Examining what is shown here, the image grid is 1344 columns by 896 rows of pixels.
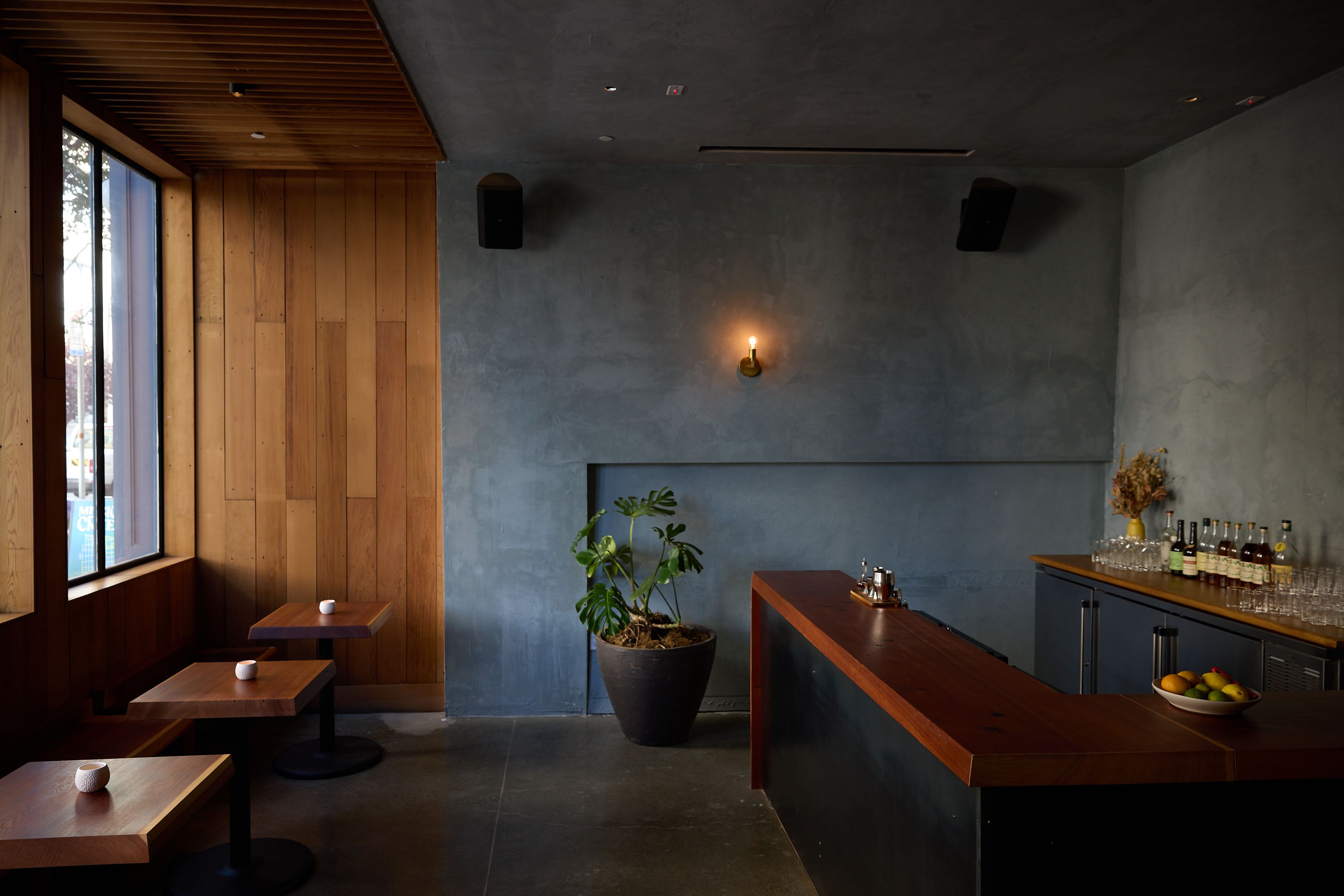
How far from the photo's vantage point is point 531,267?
16.0ft

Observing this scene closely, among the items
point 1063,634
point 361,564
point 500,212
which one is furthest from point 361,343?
point 1063,634

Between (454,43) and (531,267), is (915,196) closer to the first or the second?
(531,267)

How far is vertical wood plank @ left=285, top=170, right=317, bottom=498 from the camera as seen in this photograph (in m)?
4.98

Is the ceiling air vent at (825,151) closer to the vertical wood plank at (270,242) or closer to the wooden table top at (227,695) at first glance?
the vertical wood plank at (270,242)

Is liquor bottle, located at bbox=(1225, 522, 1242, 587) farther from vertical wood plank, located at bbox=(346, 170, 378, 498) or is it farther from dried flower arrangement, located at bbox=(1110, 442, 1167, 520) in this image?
vertical wood plank, located at bbox=(346, 170, 378, 498)

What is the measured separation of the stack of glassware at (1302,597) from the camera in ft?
10.1

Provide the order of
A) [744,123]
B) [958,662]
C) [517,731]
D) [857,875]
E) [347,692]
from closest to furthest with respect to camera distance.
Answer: [958,662], [857,875], [744,123], [517,731], [347,692]

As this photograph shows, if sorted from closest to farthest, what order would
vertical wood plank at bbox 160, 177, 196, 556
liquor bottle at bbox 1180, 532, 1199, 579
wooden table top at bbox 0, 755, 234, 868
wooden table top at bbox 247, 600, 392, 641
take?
wooden table top at bbox 0, 755, 234, 868 < liquor bottle at bbox 1180, 532, 1199, 579 < wooden table top at bbox 247, 600, 392, 641 < vertical wood plank at bbox 160, 177, 196, 556

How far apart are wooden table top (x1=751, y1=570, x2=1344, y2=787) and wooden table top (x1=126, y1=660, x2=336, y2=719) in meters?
2.03

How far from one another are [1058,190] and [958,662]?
149 inches

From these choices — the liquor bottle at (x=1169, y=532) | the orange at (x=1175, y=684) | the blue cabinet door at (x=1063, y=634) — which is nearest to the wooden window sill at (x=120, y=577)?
the orange at (x=1175, y=684)

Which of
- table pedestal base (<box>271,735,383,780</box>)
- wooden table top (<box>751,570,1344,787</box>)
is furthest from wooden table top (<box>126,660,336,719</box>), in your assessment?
wooden table top (<box>751,570,1344,787</box>)

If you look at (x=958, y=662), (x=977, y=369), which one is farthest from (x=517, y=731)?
(x=977, y=369)

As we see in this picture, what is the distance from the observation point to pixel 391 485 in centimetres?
504
